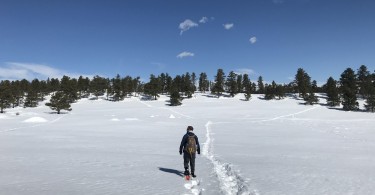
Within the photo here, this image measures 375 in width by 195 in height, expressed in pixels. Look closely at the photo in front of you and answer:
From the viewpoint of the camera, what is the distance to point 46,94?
494 feet

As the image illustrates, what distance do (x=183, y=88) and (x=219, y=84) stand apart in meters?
17.0

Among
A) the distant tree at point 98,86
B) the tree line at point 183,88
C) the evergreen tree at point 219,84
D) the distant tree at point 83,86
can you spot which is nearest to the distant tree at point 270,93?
the tree line at point 183,88

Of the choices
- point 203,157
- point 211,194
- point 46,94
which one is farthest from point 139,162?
point 46,94

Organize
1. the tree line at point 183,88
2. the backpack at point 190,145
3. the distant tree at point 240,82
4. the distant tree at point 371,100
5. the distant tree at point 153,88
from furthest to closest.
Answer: the distant tree at point 240,82
the distant tree at point 153,88
the tree line at point 183,88
the distant tree at point 371,100
the backpack at point 190,145

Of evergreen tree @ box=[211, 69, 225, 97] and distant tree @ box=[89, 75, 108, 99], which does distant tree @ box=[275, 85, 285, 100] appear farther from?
distant tree @ box=[89, 75, 108, 99]

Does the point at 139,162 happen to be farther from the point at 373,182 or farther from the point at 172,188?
the point at 373,182

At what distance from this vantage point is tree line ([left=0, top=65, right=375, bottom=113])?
4298 inches

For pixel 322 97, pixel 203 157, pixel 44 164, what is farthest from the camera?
pixel 322 97

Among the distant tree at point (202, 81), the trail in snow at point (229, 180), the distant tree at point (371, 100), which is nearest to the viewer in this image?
the trail in snow at point (229, 180)

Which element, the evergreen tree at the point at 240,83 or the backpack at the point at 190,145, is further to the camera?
the evergreen tree at the point at 240,83

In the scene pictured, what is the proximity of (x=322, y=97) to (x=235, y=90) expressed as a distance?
120ft

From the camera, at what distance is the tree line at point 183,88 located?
109m

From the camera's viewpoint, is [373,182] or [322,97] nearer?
[373,182]

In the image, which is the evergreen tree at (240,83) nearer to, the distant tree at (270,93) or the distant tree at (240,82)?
the distant tree at (240,82)
